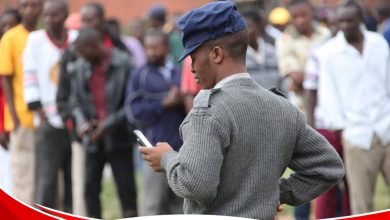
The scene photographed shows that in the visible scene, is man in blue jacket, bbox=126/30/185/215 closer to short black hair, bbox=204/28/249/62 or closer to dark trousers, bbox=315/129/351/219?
dark trousers, bbox=315/129/351/219

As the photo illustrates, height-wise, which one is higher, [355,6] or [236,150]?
[236,150]

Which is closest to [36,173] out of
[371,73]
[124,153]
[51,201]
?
[51,201]

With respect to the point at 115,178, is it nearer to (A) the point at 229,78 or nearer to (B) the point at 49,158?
(B) the point at 49,158

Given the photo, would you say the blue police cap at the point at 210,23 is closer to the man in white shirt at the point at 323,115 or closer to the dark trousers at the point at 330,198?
the man in white shirt at the point at 323,115

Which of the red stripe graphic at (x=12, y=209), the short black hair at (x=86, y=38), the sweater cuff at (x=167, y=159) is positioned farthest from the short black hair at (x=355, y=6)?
the red stripe graphic at (x=12, y=209)

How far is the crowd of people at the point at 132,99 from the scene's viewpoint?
845 centimetres

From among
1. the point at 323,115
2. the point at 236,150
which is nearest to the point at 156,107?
the point at 323,115

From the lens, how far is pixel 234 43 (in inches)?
166

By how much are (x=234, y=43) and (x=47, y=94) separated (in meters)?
6.10

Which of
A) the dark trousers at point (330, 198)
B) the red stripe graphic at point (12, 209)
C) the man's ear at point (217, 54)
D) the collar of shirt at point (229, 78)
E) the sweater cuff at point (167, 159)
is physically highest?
the man's ear at point (217, 54)

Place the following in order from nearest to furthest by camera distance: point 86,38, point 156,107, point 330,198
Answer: point 330,198
point 156,107
point 86,38

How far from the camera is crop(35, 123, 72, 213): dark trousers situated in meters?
10.0

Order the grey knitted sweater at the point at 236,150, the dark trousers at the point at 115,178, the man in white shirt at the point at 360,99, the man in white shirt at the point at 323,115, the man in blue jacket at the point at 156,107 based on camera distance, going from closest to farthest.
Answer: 1. the grey knitted sweater at the point at 236,150
2. the man in white shirt at the point at 360,99
3. the man in white shirt at the point at 323,115
4. the man in blue jacket at the point at 156,107
5. the dark trousers at the point at 115,178

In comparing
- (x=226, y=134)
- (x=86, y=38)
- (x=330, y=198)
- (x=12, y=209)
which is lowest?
(x=330, y=198)
